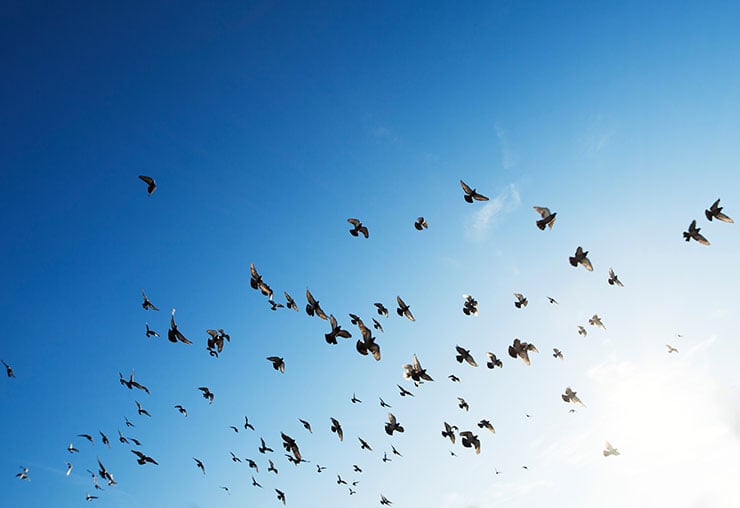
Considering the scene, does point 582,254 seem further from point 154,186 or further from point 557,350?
point 154,186

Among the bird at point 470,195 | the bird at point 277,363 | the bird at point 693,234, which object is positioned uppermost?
the bird at point 470,195

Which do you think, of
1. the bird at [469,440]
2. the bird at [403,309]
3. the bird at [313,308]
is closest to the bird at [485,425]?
the bird at [469,440]

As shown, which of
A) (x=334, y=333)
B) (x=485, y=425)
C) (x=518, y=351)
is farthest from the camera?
(x=485, y=425)

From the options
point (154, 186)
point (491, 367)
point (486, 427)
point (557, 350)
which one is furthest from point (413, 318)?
point (154, 186)

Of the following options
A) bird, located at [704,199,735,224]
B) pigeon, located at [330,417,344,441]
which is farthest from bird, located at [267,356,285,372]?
bird, located at [704,199,735,224]

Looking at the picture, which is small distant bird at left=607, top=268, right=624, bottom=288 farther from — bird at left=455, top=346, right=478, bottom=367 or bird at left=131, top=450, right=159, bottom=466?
bird at left=131, top=450, right=159, bottom=466

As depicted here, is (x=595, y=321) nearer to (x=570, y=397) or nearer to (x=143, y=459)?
(x=570, y=397)

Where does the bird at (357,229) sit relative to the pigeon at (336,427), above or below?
A: above

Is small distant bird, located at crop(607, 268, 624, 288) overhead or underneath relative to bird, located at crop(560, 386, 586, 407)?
overhead

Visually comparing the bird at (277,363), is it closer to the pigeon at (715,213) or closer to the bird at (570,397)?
the bird at (570,397)

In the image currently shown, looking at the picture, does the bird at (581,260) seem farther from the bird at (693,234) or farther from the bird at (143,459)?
the bird at (143,459)

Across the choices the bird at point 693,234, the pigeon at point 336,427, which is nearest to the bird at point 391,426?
the pigeon at point 336,427

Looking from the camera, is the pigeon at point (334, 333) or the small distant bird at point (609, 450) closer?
the pigeon at point (334, 333)

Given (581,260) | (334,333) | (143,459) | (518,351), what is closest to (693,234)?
(581,260)
